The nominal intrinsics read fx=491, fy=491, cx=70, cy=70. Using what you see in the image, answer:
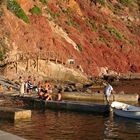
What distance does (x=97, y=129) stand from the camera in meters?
33.1

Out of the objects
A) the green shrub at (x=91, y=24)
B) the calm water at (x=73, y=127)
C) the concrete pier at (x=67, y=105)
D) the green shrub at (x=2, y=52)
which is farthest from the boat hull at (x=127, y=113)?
the green shrub at (x=91, y=24)

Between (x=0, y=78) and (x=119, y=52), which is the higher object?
(x=119, y=52)

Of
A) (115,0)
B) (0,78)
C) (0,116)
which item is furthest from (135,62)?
(0,116)

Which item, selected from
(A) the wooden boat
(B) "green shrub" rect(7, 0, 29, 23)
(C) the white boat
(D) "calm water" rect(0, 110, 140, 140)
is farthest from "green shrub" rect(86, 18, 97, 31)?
(C) the white boat

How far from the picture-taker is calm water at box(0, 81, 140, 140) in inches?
1193

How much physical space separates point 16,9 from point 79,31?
1685 cm

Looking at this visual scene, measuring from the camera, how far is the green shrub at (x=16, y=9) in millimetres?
74062

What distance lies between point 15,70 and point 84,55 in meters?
22.4

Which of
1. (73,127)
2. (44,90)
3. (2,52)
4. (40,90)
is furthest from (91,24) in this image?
(73,127)

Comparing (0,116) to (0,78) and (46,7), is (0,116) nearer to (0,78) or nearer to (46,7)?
(0,78)

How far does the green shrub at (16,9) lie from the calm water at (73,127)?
3646 centimetres

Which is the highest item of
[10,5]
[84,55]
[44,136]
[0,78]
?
[10,5]

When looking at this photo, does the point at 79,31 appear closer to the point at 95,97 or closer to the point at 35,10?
the point at 35,10

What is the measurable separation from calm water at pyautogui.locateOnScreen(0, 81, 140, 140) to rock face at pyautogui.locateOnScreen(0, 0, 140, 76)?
28.1 m
